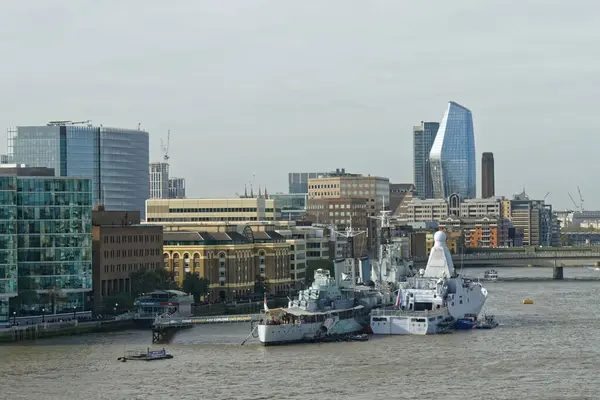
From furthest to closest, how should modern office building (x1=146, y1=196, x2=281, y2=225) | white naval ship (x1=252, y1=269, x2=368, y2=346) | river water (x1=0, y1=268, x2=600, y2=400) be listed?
modern office building (x1=146, y1=196, x2=281, y2=225) < white naval ship (x1=252, y1=269, x2=368, y2=346) < river water (x1=0, y1=268, x2=600, y2=400)

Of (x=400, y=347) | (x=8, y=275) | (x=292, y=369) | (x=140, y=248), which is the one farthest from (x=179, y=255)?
→ (x=292, y=369)

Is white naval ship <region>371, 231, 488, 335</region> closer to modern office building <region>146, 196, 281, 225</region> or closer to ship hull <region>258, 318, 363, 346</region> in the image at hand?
ship hull <region>258, 318, 363, 346</region>

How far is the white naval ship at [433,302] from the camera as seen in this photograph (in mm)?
96188

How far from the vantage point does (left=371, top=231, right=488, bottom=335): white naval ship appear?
96.2m

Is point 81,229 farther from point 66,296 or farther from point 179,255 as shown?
point 179,255

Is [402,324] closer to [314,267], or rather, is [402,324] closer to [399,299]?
[399,299]

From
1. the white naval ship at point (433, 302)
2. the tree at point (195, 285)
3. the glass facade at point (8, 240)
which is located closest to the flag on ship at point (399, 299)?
the white naval ship at point (433, 302)

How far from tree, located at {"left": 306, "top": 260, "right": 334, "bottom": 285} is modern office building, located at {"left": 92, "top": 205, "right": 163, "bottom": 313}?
95.9 feet

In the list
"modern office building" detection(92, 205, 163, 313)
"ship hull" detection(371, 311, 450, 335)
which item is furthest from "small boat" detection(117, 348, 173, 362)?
"modern office building" detection(92, 205, 163, 313)

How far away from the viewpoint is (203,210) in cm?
17038

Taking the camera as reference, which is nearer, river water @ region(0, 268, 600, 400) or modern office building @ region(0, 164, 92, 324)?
river water @ region(0, 268, 600, 400)

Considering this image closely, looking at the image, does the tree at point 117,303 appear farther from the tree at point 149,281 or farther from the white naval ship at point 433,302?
the white naval ship at point 433,302

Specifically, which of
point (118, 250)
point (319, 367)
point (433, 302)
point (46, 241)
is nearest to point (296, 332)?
point (319, 367)

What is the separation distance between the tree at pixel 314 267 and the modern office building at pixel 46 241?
1933 inches
